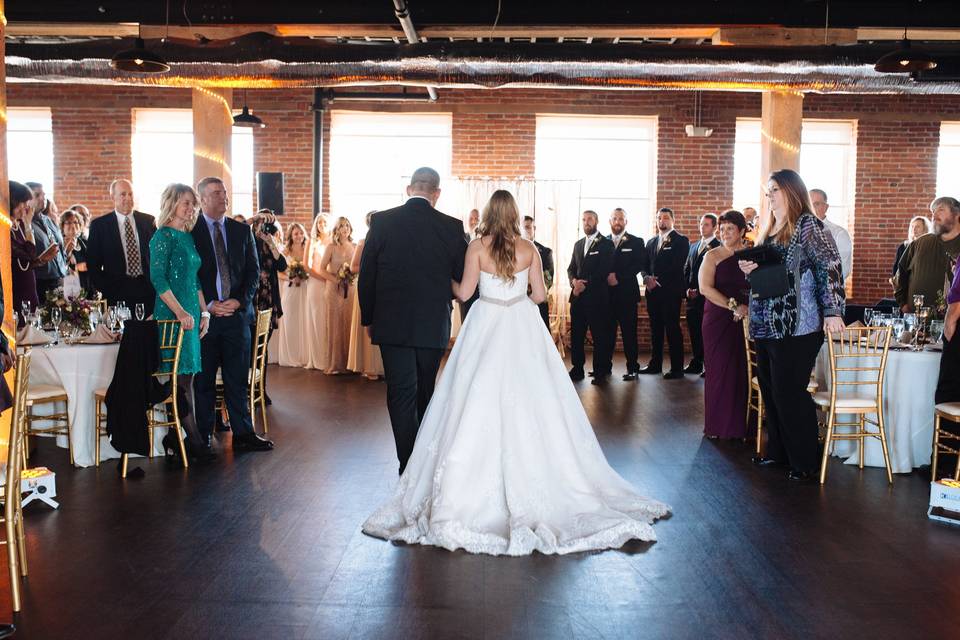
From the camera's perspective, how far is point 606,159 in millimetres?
12922

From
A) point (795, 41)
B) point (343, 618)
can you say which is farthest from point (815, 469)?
point (795, 41)

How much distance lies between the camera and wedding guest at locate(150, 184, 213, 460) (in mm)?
5207

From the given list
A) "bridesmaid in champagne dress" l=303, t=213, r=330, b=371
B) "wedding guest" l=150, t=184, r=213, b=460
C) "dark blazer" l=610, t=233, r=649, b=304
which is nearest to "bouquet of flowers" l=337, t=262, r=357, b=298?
"bridesmaid in champagne dress" l=303, t=213, r=330, b=371

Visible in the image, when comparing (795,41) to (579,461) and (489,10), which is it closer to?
(489,10)

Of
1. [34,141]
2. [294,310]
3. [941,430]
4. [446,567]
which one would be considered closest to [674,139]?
[294,310]

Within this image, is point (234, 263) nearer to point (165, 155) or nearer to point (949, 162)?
point (165, 155)

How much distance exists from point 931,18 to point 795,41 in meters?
1.21

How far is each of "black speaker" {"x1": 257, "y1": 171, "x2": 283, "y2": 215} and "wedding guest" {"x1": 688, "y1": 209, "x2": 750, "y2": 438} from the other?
769cm

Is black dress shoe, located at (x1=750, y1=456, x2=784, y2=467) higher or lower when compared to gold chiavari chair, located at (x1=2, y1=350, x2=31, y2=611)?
lower

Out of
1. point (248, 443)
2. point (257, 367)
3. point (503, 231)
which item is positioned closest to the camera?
point (503, 231)

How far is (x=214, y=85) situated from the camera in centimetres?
817

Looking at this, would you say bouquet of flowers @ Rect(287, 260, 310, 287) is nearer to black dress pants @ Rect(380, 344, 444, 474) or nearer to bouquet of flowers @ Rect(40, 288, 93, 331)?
bouquet of flowers @ Rect(40, 288, 93, 331)

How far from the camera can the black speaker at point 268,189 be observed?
12.5 m

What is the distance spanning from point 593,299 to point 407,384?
5.30 metres
